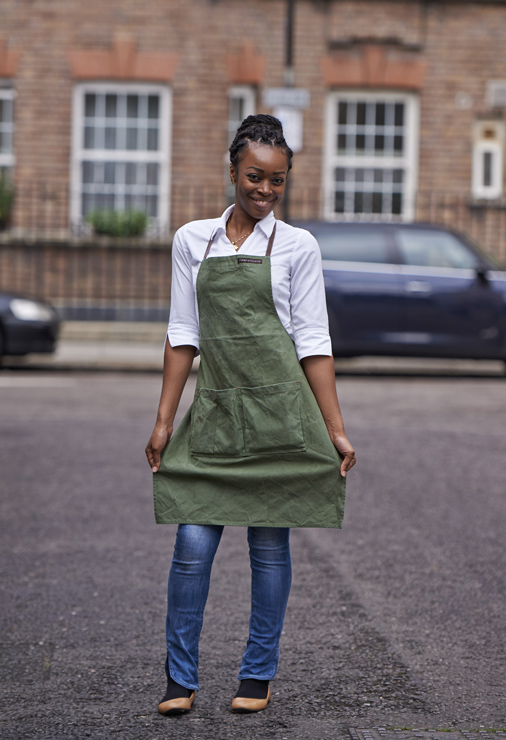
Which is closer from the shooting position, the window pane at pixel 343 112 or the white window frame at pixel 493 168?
the white window frame at pixel 493 168

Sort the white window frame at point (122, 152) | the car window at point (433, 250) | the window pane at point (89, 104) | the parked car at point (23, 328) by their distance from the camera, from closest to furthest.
→ the parked car at point (23, 328), the car window at point (433, 250), the white window frame at point (122, 152), the window pane at point (89, 104)

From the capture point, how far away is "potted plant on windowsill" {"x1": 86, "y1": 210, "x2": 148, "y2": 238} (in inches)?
686

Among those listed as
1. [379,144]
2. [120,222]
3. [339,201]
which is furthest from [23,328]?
[379,144]

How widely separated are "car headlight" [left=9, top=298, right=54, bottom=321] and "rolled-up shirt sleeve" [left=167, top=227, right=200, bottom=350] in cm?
977

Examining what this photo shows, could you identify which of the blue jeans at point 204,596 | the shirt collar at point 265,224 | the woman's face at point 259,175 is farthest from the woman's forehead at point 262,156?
the blue jeans at point 204,596

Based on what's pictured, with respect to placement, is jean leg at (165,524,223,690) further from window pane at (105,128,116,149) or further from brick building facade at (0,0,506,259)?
window pane at (105,128,116,149)

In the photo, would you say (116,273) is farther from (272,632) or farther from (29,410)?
(272,632)

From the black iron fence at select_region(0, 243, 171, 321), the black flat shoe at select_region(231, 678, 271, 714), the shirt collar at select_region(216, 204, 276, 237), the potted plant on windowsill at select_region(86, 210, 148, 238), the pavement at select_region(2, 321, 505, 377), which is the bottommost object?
the black flat shoe at select_region(231, 678, 271, 714)

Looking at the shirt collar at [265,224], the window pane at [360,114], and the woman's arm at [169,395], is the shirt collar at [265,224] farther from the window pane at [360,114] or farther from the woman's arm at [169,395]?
the window pane at [360,114]

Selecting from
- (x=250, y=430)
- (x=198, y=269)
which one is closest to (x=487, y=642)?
(x=250, y=430)

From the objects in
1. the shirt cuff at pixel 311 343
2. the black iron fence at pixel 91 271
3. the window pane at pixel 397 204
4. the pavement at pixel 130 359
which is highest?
the window pane at pixel 397 204

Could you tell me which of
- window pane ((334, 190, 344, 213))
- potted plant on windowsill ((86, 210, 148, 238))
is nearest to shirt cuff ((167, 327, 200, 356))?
potted plant on windowsill ((86, 210, 148, 238))

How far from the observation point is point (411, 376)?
13.6 metres

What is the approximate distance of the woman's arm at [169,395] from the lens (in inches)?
124
